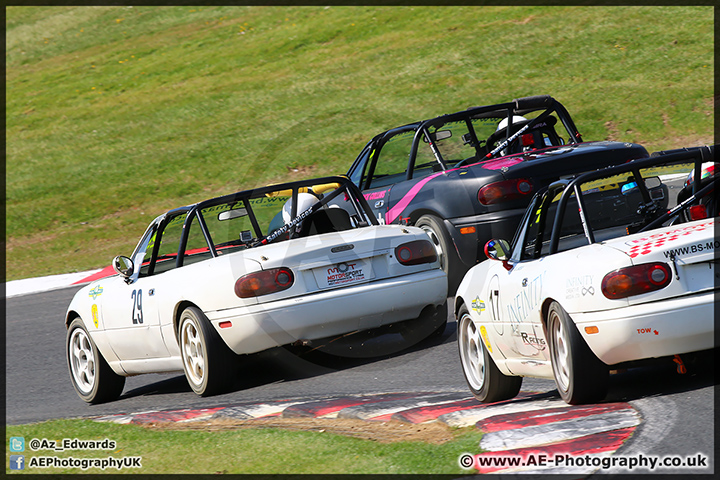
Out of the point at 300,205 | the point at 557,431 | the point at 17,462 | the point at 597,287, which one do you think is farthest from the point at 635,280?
the point at 300,205

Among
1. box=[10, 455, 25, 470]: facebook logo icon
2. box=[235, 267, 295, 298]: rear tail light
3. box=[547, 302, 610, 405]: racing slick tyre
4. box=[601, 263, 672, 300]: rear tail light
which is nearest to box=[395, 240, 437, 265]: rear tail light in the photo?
box=[235, 267, 295, 298]: rear tail light

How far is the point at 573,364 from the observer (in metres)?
5.00

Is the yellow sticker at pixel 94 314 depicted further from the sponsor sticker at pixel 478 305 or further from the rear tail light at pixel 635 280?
the rear tail light at pixel 635 280

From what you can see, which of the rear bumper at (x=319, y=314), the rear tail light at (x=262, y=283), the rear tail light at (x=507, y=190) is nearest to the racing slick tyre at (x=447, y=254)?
the rear tail light at (x=507, y=190)

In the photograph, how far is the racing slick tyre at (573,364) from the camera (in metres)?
4.95

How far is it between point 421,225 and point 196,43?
32.9 meters

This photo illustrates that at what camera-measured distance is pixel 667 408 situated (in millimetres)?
4801

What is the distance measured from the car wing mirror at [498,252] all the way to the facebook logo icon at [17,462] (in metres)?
3.06

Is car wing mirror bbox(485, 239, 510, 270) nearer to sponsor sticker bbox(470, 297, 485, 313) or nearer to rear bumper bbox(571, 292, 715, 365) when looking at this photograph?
sponsor sticker bbox(470, 297, 485, 313)

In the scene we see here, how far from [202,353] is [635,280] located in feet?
12.0

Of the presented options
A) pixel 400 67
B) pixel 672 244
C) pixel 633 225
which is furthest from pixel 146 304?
pixel 400 67

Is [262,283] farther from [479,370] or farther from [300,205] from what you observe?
[479,370]

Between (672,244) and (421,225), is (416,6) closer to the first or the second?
(421,225)

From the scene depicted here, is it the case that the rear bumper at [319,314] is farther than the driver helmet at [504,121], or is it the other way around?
the driver helmet at [504,121]
